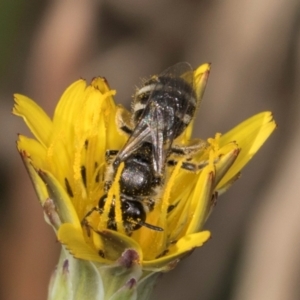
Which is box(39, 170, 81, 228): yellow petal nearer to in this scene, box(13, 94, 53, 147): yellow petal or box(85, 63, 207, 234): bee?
box(85, 63, 207, 234): bee

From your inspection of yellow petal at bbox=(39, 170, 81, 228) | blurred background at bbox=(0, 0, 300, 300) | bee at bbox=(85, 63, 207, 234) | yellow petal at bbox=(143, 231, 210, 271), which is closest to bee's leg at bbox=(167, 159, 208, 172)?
bee at bbox=(85, 63, 207, 234)

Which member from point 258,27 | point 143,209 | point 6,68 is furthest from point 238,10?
point 143,209

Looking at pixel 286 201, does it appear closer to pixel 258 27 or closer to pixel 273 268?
pixel 273 268

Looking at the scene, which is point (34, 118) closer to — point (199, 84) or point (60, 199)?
point (60, 199)

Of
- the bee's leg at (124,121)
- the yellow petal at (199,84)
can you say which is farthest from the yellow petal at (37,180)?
the yellow petal at (199,84)

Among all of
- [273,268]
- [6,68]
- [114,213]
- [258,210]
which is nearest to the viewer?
[114,213]

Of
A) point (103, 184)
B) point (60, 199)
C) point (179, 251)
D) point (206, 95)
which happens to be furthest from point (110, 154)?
point (206, 95)
